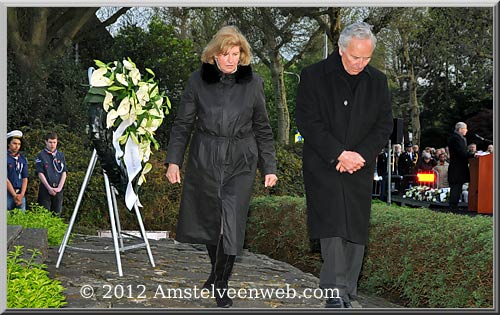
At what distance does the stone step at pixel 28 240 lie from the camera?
7973 mm

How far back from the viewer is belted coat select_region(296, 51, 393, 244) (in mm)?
6828

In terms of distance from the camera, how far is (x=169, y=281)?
7.73 metres

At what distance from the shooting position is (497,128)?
6.07 metres

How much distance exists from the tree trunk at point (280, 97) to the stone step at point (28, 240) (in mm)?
12049

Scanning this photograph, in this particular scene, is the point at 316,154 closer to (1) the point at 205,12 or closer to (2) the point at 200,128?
(2) the point at 200,128

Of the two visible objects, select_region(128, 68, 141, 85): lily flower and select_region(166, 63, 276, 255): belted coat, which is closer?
Answer: select_region(166, 63, 276, 255): belted coat

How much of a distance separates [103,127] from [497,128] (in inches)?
136

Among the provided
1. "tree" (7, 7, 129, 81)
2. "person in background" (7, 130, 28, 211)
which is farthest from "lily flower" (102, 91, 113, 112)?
"tree" (7, 7, 129, 81)

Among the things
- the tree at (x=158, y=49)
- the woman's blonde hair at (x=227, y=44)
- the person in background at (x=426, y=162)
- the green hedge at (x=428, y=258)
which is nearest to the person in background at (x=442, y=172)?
Answer: the person in background at (x=426, y=162)

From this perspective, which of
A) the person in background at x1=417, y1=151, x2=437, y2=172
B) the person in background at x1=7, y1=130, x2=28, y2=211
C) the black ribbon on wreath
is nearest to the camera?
the black ribbon on wreath

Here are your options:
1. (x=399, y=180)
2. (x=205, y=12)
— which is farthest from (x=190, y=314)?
(x=399, y=180)

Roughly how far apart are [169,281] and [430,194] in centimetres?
1504

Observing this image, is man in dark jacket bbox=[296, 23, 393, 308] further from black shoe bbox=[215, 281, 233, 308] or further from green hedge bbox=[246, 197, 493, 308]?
green hedge bbox=[246, 197, 493, 308]

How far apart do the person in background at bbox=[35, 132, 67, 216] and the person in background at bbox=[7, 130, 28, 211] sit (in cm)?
28
